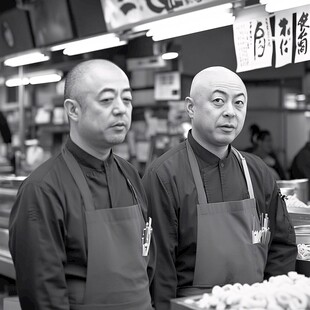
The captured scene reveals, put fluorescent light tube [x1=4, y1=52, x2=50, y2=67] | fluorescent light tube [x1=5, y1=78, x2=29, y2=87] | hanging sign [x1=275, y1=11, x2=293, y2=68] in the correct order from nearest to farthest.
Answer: hanging sign [x1=275, y1=11, x2=293, y2=68], fluorescent light tube [x1=4, y1=52, x2=50, y2=67], fluorescent light tube [x1=5, y1=78, x2=29, y2=87]

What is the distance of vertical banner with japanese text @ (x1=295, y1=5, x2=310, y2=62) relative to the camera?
3777 millimetres

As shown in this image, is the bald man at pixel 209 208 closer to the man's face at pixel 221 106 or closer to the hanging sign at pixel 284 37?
the man's face at pixel 221 106

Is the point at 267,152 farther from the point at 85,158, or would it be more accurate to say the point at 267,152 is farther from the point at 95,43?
the point at 85,158

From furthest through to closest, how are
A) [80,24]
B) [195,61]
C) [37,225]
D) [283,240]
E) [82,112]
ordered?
[195,61] → [80,24] → [283,240] → [82,112] → [37,225]

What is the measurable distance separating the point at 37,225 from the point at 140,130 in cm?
483

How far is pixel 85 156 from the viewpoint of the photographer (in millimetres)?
2449

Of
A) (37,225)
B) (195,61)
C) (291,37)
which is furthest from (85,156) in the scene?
(195,61)

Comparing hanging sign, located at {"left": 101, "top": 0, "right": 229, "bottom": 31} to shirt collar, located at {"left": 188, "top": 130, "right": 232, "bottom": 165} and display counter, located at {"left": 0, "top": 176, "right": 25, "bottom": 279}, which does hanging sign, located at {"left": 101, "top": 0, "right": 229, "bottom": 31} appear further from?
display counter, located at {"left": 0, "top": 176, "right": 25, "bottom": 279}

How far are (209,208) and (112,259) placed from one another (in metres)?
0.61

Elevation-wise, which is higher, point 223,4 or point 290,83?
point 223,4

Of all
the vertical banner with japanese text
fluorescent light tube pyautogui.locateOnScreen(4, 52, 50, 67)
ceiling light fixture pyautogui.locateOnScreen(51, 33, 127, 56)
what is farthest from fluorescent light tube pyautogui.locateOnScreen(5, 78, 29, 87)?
the vertical banner with japanese text

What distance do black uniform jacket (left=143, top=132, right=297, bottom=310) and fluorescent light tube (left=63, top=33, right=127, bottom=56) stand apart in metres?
2.80

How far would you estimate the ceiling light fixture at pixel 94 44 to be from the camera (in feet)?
17.9

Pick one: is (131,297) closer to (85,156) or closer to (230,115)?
(85,156)
